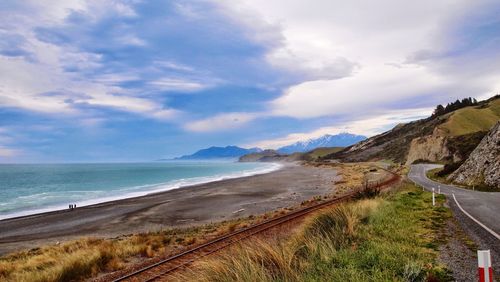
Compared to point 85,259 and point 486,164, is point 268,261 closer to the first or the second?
point 85,259

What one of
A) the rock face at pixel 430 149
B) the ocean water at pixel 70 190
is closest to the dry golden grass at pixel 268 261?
the ocean water at pixel 70 190

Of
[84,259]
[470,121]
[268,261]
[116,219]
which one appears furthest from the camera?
[470,121]

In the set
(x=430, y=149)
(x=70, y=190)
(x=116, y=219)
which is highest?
(x=430, y=149)

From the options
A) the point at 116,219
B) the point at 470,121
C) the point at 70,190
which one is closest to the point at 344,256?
the point at 116,219

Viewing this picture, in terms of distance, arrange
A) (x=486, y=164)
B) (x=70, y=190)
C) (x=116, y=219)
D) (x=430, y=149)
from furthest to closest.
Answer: (x=430, y=149) → (x=70, y=190) → (x=116, y=219) → (x=486, y=164)

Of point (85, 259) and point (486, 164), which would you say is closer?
point (85, 259)

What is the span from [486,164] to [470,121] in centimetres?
7724

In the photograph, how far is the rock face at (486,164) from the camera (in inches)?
1147

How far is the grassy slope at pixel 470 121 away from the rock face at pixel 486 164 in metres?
60.6

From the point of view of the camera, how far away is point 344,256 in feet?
27.8

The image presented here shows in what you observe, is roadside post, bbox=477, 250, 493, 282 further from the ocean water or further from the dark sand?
the ocean water

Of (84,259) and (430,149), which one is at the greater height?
(430,149)

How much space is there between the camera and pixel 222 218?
28.9m

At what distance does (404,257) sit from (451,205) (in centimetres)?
1390
